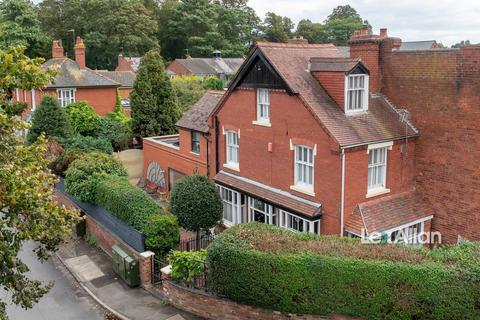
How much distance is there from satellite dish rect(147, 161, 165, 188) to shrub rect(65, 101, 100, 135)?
745 cm

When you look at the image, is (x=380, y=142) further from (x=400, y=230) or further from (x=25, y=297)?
(x=25, y=297)

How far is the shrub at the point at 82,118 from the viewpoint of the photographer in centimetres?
3616

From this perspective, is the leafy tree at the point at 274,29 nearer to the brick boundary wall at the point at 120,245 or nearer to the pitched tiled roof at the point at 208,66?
the pitched tiled roof at the point at 208,66

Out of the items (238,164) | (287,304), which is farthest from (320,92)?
(287,304)

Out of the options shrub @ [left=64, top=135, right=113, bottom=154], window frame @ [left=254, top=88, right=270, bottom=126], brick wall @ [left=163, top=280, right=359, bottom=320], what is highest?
window frame @ [left=254, top=88, right=270, bottom=126]

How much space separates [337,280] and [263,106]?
1034cm

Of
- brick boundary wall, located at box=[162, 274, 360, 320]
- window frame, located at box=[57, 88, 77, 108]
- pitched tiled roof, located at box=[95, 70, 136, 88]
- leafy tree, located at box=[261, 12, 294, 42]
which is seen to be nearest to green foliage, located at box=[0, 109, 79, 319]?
brick boundary wall, located at box=[162, 274, 360, 320]

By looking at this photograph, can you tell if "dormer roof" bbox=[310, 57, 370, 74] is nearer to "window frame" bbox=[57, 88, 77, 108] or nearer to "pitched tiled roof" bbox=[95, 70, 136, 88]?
"window frame" bbox=[57, 88, 77, 108]

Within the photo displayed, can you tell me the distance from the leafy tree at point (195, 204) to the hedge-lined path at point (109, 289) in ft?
11.1

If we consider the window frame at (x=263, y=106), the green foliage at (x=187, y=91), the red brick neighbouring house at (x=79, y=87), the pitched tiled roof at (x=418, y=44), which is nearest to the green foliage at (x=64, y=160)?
the window frame at (x=263, y=106)

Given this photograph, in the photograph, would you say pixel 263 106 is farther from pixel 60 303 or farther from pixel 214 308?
pixel 60 303

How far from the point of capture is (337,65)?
18.8 m

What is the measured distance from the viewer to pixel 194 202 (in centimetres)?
1939

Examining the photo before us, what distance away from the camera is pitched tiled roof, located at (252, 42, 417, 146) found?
1794cm
